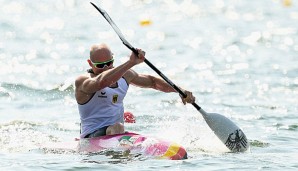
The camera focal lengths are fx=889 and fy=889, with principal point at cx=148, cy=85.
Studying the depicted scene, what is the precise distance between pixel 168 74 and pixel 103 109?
30.3 ft

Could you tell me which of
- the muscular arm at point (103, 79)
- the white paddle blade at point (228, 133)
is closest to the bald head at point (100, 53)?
the muscular arm at point (103, 79)

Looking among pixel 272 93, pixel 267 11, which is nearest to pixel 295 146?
pixel 272 93

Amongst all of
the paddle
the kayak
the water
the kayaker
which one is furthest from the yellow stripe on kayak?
the paddle

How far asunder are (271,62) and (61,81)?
5.78 m

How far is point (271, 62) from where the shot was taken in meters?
21.5

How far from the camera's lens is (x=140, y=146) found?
33.1 ft

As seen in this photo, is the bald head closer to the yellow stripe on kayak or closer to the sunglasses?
the sunglasses

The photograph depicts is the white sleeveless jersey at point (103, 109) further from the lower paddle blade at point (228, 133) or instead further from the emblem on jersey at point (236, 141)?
the emblem on jersey at point (236, 141)

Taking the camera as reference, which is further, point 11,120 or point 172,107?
point 172,107

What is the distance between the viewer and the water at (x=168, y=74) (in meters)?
10.9

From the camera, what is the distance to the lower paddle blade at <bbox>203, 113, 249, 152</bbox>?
10852 millimetres

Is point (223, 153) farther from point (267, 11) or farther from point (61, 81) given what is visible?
point (267, 11)

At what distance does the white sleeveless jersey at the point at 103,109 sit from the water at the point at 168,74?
18.9 inches

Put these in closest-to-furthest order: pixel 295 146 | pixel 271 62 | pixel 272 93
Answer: pixel 295 146, pixel 272 93, pixel 271 62
